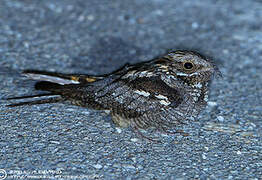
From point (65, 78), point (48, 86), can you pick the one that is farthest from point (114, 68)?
point (48, 86)

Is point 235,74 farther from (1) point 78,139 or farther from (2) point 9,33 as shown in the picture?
(2) point 9,33

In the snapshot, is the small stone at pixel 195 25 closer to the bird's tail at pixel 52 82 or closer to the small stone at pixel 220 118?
the small stone at pixel 220 118

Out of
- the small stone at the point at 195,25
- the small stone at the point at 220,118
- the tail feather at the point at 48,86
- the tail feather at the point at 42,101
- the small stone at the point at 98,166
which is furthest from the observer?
the small stone at the point at 195,25

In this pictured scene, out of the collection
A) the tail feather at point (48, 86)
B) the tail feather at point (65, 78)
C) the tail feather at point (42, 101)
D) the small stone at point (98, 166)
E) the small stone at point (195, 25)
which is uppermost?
the small stone at point (195, 25)

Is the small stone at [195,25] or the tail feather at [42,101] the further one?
the small stone at [195,25]

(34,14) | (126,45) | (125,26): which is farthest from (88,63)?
(34,14)

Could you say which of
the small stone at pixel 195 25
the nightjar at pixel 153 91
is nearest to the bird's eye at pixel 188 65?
the nightjar at pixel 153 91

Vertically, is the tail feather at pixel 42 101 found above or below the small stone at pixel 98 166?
above
